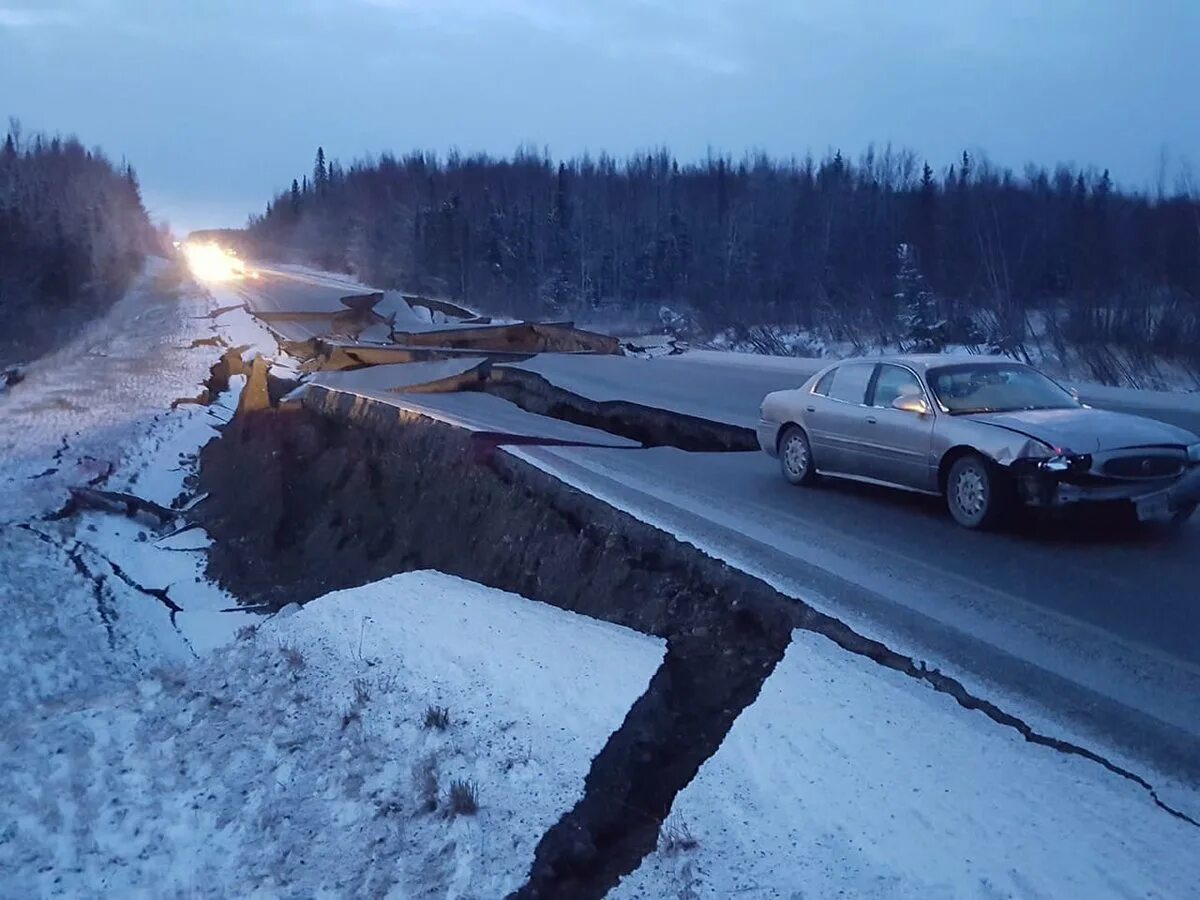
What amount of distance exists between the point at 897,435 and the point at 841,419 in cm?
99

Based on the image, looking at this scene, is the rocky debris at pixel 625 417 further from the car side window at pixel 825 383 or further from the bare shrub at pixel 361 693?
the bare shrub at pixel 361 693

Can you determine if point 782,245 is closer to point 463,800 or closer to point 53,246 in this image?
point 53,246

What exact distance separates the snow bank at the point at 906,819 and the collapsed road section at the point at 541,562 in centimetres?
19

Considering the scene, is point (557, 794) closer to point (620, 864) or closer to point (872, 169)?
point (620, 864)

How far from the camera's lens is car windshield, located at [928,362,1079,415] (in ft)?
31.8

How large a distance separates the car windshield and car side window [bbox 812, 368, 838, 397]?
149 cm

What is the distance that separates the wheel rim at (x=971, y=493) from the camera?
912cm

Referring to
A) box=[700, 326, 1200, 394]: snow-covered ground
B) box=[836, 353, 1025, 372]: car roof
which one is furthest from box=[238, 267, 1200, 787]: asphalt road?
box=[700, 326, 1200, 394]: snow-covered ground

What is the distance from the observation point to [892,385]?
10.5 meters

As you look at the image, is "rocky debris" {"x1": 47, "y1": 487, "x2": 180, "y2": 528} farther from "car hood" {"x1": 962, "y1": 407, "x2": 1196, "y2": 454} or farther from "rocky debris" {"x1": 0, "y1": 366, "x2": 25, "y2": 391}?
"rocky debris" {"x1": 0, "y1": 366, "x2": 25, "y2": 391}

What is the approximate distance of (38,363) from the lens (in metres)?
38.2

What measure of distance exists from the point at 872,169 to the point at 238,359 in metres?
69.6

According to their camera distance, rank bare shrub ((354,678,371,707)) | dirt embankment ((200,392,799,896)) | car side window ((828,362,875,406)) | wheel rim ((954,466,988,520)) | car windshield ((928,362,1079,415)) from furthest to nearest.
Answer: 1. car side window ((828,362,875,406))
2. car windshield ((928,362,1079,415))
3. wheel rim ((954,466,988,520))
4. bare shrub ((354,678,371,707))
5. dirt embankment ((200,392,799,896))

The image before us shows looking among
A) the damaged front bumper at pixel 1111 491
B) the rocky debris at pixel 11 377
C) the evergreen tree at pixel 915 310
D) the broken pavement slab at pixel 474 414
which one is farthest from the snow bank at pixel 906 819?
the rocky debris at pixel 11 377
